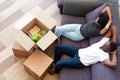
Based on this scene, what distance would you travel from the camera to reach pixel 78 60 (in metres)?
2.51

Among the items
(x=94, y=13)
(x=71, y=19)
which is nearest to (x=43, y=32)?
(x=71, y=19)

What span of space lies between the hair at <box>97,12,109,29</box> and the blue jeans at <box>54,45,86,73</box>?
44 cm

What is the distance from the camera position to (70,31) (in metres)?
2.77

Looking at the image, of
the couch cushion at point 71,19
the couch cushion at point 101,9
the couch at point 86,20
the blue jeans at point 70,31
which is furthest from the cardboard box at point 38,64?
the couch cushion at point 101,9

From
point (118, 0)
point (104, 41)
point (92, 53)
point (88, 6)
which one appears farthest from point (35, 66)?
point (118, 0)

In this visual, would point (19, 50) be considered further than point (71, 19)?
No

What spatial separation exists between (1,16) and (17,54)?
0.76 metres

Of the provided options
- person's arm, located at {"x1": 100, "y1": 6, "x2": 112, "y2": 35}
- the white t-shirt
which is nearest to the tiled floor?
the white t-shirt

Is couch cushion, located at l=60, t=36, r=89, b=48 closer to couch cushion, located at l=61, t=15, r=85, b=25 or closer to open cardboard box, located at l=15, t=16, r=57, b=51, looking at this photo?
open cardboard box, located at l=15, t=16, r=57, b=51

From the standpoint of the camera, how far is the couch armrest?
2.82 meters

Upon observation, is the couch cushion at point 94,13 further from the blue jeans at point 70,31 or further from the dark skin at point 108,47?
the dark skin at point 108,47

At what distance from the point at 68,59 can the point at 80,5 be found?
792 millimetres

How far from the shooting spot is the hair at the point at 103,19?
2549 mm

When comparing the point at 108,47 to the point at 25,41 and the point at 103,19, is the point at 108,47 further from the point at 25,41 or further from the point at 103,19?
the point at 25,41
